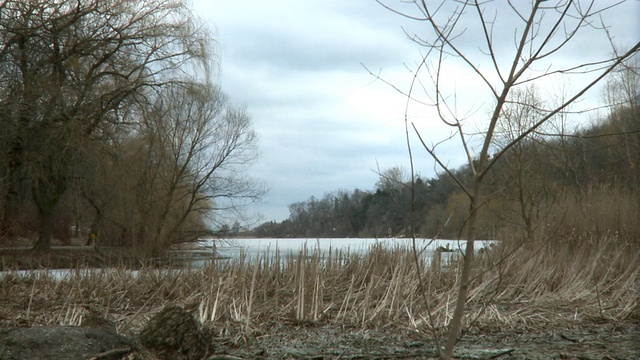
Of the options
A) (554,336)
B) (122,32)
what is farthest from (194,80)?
Answer: (554,336)

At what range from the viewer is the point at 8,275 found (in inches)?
283

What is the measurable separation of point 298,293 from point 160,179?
42.5 ft

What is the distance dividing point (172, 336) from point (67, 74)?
41.2 ft

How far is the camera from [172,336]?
11.5 ft

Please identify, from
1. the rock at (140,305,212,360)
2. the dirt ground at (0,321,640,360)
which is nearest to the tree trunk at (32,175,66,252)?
the dirt ground at (0,321,640,360)

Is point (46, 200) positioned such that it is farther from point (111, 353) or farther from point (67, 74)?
point (111, 353)

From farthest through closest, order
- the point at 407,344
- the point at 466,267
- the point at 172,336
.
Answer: the point at 407,344
the point at 172,336
the point at 466,267

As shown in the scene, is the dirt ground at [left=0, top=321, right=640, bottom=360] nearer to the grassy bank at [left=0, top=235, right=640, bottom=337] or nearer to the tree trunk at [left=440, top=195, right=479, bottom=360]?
the grassy bank at [left=0, top=235, right=640, bottom=337]

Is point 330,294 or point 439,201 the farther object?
point 330,294

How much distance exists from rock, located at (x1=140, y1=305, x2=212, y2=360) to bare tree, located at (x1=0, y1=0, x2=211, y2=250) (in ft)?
31.6

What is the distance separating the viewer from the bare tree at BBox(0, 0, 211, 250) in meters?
12.7

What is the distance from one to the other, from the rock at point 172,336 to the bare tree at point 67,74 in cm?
964

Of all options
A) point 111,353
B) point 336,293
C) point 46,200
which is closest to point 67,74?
point 46,200

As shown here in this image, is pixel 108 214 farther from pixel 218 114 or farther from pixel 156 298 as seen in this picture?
pixel 156 298
